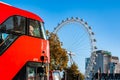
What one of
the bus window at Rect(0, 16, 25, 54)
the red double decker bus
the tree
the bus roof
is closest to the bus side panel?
the red double decker bus

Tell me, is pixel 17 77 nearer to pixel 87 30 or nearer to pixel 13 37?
pixel 13 37

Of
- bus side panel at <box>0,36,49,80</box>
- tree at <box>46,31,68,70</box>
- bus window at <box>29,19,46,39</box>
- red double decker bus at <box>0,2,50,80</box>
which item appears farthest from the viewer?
tree at <box>46,31,68,70</box>

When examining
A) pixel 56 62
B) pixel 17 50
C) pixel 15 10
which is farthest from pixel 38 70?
pixel 56 62

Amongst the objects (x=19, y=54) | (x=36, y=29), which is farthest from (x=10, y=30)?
(x=36, y=29)

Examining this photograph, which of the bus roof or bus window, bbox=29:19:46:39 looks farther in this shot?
bus window, bbox=29:19:46:39

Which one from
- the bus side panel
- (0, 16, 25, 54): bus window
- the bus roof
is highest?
the bus roof

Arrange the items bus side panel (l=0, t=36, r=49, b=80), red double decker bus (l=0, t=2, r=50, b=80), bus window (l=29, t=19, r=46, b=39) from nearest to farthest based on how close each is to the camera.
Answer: bus side panel (l=0, t=36, r=49, b=80), red double decker bus (l=0, t=2, r=50, b=80), bus window (l=29, t=19, r=46, b=39)

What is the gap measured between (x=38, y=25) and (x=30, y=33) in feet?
3.83

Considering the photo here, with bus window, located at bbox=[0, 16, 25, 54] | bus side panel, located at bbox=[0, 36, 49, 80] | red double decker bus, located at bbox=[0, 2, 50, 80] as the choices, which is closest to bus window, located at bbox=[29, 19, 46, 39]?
red double decker bus, located at bbox=[0, 2, 50, 80]

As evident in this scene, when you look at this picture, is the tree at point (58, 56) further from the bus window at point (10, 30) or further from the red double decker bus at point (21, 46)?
the bus window at point (10, 30)

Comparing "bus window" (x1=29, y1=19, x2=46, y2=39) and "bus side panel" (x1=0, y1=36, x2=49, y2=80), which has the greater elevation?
"bus window" (x1=29, y1=19, x2=46, y2=39)

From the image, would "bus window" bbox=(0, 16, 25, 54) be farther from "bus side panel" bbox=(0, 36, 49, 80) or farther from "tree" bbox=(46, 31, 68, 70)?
"tree" bbox=(46, 31, 68, 70)

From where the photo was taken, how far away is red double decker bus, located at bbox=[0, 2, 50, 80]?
1606cm

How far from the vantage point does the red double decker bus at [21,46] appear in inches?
632
